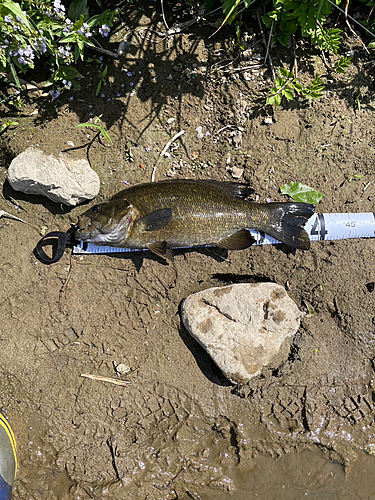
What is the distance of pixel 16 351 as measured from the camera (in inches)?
178

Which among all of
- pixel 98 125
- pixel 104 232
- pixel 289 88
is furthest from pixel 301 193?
Result: pixel 98 125

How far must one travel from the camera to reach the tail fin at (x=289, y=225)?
446 centimetres

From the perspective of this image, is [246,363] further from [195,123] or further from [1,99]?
[1,99]

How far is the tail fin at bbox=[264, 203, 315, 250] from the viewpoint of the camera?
14.6 ft

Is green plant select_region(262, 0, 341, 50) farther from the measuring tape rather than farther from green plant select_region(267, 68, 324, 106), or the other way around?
the measuring tape

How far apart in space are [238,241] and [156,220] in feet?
3.47

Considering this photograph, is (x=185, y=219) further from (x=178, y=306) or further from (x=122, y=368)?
(x=122, y=368)

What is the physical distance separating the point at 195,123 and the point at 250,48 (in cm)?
121

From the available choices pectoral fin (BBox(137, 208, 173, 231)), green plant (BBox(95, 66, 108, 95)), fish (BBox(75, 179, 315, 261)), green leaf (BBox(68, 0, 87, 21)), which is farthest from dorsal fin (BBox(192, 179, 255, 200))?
green leaf (BBox(68, 0, 87, 21))

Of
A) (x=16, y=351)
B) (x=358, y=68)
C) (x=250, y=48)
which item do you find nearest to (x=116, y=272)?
(x=16, y=351)

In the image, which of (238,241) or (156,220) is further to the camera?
(238,241)

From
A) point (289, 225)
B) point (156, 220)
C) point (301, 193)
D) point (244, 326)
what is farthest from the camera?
point (301, 193)

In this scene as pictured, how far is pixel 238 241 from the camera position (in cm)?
446

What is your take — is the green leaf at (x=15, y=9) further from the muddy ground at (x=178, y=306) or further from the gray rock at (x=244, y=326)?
the gray rock at (x=244, y=326)
